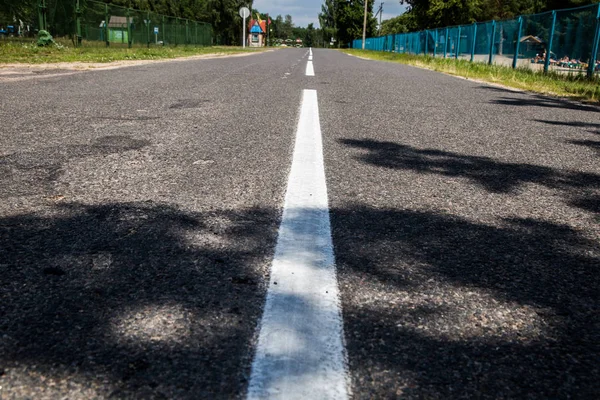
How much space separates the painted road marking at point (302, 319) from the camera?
4.10 feet

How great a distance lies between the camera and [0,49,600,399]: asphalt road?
51.8 inches

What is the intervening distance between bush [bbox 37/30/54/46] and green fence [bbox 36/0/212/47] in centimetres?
33

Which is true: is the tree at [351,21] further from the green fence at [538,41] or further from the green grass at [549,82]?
the green grass at [549,82]

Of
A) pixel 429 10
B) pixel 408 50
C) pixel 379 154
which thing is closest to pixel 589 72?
pixel 379 154

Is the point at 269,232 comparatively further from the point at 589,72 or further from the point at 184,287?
the point at 589,72

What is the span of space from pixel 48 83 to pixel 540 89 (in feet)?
29.7

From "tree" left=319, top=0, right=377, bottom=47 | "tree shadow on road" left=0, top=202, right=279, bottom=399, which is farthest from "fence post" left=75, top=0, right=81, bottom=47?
"tree" left=319, top=0, right=377, bottom=47

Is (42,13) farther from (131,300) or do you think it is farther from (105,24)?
(131,300)

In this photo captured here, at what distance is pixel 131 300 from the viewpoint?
1.62 meters

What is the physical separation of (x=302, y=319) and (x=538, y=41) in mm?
17672

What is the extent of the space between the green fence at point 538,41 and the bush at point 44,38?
1659cm

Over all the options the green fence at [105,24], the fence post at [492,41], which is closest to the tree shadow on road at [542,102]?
the fence post at [492,41]

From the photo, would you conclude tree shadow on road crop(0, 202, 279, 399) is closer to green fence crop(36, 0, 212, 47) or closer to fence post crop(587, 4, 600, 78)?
fence post crop(587, 4, 600, 78)

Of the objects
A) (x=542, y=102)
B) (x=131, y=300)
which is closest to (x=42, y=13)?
(x=542, y=102)
